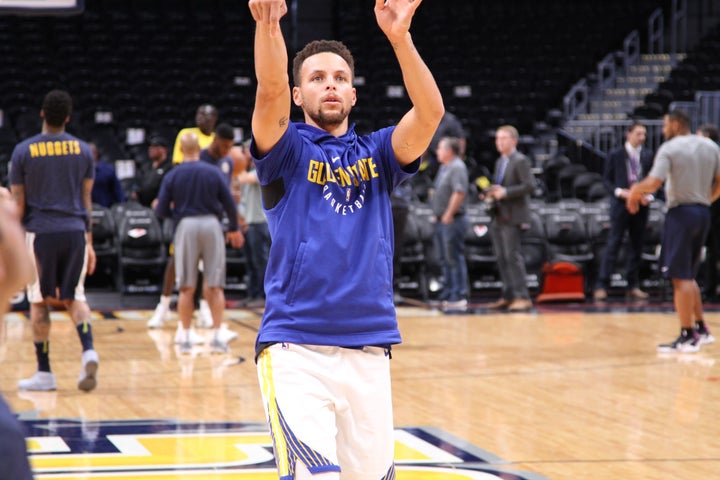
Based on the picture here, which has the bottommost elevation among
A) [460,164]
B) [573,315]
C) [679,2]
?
[573,315]

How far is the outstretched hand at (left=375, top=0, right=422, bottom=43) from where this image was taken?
3.19 meters

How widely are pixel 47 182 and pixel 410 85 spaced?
4.33 m

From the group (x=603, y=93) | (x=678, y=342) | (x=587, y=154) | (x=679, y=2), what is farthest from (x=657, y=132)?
(x=678, y=342)

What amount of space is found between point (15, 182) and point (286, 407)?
449 centimetres

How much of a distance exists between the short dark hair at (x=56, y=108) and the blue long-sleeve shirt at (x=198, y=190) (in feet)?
5.46

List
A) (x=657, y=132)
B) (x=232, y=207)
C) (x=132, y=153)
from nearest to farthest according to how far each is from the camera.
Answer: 1. (x=232, y=207)
2. (x=132, y=153)
3. (x=657, y=132)

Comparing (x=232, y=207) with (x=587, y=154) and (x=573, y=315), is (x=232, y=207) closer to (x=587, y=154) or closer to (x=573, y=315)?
(x=573, y=315)

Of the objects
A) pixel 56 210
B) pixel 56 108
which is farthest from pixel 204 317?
pixel 56 108

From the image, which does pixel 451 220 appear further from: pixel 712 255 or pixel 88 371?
pixel 88 371

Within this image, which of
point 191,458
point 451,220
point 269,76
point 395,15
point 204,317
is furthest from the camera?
point 451,220

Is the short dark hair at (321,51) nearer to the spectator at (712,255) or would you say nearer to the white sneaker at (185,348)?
the white sneaker at (185,348)

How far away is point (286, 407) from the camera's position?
3180mm

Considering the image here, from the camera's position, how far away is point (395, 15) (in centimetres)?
321

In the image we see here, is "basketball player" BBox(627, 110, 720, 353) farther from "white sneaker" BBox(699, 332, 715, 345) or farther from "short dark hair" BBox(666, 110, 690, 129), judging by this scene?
"white sneaker" BBox(699, 332, 715, 345)
